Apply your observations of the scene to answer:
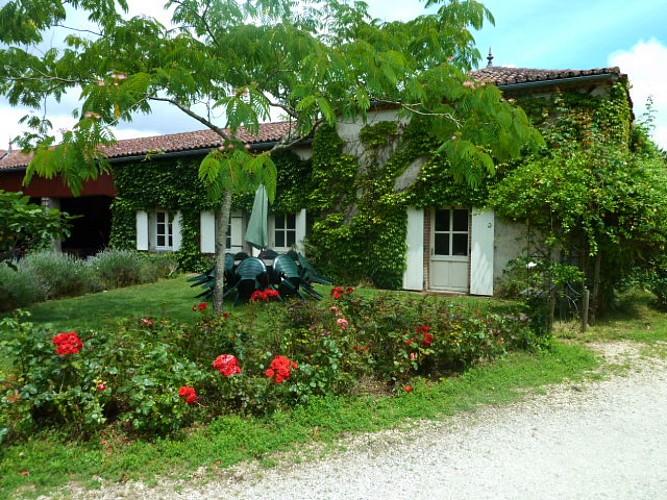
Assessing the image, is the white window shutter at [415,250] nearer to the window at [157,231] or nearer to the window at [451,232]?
the window at [451,232]

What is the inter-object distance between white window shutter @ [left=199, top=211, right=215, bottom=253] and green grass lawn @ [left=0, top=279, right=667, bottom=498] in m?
9.67

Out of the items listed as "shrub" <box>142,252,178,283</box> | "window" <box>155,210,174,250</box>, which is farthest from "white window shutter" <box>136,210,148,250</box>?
"shrub" <box>142,252,178,283</box>

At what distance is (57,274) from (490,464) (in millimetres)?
9081

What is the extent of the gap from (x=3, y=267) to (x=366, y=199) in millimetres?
7169

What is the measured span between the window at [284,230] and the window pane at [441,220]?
3770 mm

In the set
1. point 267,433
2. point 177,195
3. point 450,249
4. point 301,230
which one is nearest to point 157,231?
point 177,195

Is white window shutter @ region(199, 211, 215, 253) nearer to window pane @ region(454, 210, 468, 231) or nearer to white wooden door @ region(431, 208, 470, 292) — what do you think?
white wooden door @ region(431, 208, 470, 292)

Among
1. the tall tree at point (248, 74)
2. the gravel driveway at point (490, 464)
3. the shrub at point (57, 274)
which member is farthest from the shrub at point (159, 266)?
the gravel driveway at point (490, 464)

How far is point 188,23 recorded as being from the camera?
5.53 metres

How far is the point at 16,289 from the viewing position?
25.5 feet

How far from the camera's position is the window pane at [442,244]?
10.2 meters

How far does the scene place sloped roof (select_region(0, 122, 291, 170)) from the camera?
12352 millimetres

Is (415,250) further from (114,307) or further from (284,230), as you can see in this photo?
(114,307)

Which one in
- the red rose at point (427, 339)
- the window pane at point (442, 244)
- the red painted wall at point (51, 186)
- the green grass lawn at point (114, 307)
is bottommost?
the green grass lawn at point (114, 307)
